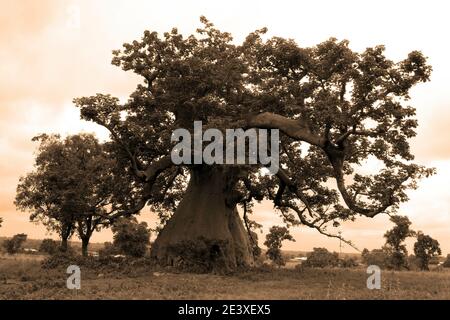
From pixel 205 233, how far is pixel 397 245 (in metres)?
29.0

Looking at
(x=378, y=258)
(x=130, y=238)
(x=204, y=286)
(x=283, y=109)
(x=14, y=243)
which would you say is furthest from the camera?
(x=14, y=243)

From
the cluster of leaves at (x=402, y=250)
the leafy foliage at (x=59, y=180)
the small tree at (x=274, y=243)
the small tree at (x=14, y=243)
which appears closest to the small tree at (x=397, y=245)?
the cluster of leaves at (x=402, y=250)

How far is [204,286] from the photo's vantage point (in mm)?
19641

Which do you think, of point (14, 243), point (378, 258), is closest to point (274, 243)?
point (378, 258)

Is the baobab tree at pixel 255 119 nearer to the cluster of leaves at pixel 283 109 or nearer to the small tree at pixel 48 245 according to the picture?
the cluster of leaves at pixel 283 109

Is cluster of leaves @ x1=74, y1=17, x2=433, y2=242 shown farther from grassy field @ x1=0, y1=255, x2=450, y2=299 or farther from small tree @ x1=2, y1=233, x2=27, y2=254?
small tree @ x1=2, y1=233, x2=27, y2=254

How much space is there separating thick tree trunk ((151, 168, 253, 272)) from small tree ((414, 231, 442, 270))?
30.1m

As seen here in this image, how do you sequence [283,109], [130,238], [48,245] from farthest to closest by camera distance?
[48,245] < [130,238] < [283,109]

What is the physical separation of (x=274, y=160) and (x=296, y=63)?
5.88m

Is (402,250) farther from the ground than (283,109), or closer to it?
closer to it

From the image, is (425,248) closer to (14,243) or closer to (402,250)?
(402,250)

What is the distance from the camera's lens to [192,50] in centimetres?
3088

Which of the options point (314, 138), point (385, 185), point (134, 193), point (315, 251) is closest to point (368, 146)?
point (385, 185)
